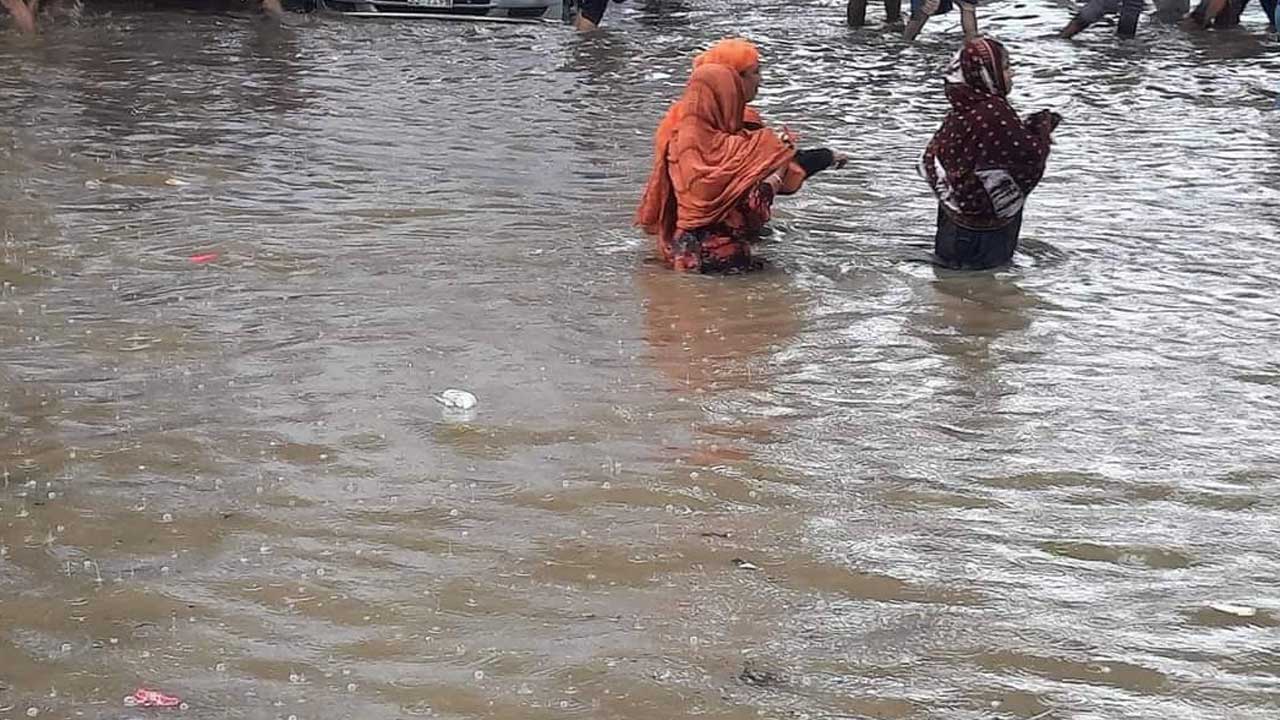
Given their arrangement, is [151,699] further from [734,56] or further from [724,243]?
[734,56]

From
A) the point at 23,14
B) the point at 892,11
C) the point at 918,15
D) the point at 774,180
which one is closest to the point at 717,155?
the point at 774,180

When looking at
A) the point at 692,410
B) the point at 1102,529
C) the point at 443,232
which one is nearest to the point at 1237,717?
the point at 1102,529

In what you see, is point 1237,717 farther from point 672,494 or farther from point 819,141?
point 819,141

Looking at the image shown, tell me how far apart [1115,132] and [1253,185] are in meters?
1.85

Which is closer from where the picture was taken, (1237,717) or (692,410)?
(1237,717)

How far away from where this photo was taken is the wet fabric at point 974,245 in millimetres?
7469

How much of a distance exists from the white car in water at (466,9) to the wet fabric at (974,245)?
9.89 meters

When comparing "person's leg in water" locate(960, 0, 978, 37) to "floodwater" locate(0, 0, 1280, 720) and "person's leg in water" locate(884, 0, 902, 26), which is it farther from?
"floodwater" locate(0, 0, 1280, 720)

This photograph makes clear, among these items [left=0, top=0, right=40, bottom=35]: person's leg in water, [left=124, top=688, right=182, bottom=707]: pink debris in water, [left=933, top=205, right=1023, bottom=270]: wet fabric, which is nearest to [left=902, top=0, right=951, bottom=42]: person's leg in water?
[left=0, top=0, right=40, bottom=35]: person's leg in water

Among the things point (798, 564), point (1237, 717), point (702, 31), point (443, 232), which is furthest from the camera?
point (702, 31)

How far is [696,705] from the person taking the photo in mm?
3564

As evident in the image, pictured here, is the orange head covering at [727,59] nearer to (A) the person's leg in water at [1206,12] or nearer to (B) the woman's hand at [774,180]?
(B) the woman's hand at [774,180]

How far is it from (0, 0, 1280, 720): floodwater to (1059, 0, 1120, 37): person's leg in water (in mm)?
5307

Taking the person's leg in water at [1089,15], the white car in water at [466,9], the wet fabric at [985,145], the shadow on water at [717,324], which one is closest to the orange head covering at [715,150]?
the shadow on water at [717,324]
